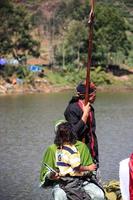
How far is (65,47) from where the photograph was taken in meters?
69.4

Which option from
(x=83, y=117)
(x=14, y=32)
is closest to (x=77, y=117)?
(x=83, y=117)

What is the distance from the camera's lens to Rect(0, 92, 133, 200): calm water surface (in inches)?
556

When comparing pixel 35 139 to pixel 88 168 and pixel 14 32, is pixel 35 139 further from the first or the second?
pixel 14 32

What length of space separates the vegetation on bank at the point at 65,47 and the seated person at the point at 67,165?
161 feet

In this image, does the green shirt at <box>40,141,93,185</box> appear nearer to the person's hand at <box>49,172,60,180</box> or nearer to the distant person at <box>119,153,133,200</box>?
the person's hand at <box>49,172,60,180</box>

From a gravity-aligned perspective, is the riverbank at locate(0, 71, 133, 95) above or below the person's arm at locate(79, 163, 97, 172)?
below

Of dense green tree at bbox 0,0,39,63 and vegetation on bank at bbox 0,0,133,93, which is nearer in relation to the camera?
vegetation on bank at bbox 0,0,133,93

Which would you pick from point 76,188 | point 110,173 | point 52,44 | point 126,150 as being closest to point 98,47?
point 52,44

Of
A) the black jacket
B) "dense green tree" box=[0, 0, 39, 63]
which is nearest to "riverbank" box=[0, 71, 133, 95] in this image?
"dense green tree" box=[0, 0, 39, 63]

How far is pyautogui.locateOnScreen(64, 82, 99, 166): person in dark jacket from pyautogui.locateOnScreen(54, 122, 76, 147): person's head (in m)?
0.53

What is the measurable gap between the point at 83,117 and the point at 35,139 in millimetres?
16539

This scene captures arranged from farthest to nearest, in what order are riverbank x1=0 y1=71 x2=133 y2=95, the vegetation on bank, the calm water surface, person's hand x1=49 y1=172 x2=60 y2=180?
the vegetation on bank < riverbank x1=0 y1=71 x2=133 y2=95 < the calm water surface < person's hand x1=49 y1=172 x2=60 y2=180

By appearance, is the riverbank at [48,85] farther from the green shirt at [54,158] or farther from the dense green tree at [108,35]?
the green shirt at [54,158]

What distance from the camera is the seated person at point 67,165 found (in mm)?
6383
